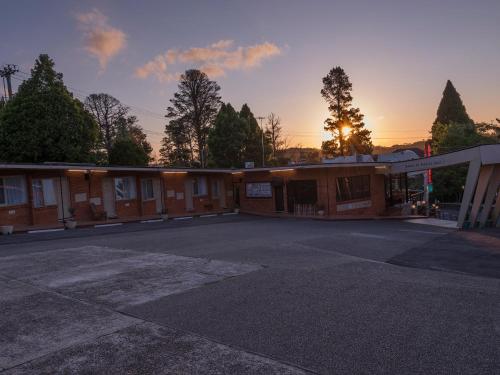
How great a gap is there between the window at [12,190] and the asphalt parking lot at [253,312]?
7.78 metres

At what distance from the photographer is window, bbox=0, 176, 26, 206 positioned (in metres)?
17.3

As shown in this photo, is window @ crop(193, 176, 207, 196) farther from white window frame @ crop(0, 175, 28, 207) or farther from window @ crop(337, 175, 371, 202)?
white window frame @ crop(0, 175, 28, 207)

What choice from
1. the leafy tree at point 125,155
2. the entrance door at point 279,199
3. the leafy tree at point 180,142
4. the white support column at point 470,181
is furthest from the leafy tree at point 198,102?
the white support column at point 470,181

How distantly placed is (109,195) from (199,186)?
711 centimetres

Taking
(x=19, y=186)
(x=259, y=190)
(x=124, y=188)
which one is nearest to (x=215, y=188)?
(x=259, y=190)

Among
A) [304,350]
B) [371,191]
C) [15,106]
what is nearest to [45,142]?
[15,106]

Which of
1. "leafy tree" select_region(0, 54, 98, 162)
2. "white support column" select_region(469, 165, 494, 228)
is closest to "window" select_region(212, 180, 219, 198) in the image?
"leafy tree" select_region(0, 54, 98, 162)

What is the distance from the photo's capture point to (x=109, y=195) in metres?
22.0

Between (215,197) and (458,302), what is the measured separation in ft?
76.8

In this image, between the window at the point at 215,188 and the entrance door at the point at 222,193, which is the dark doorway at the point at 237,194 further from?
the window at the point at 215,188

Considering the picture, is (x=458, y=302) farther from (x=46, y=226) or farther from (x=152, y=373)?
(x=46, y=226)

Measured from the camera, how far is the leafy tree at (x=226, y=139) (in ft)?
152

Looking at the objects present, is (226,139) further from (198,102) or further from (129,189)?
(129,189)

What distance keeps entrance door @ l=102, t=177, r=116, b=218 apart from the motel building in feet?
0.18
